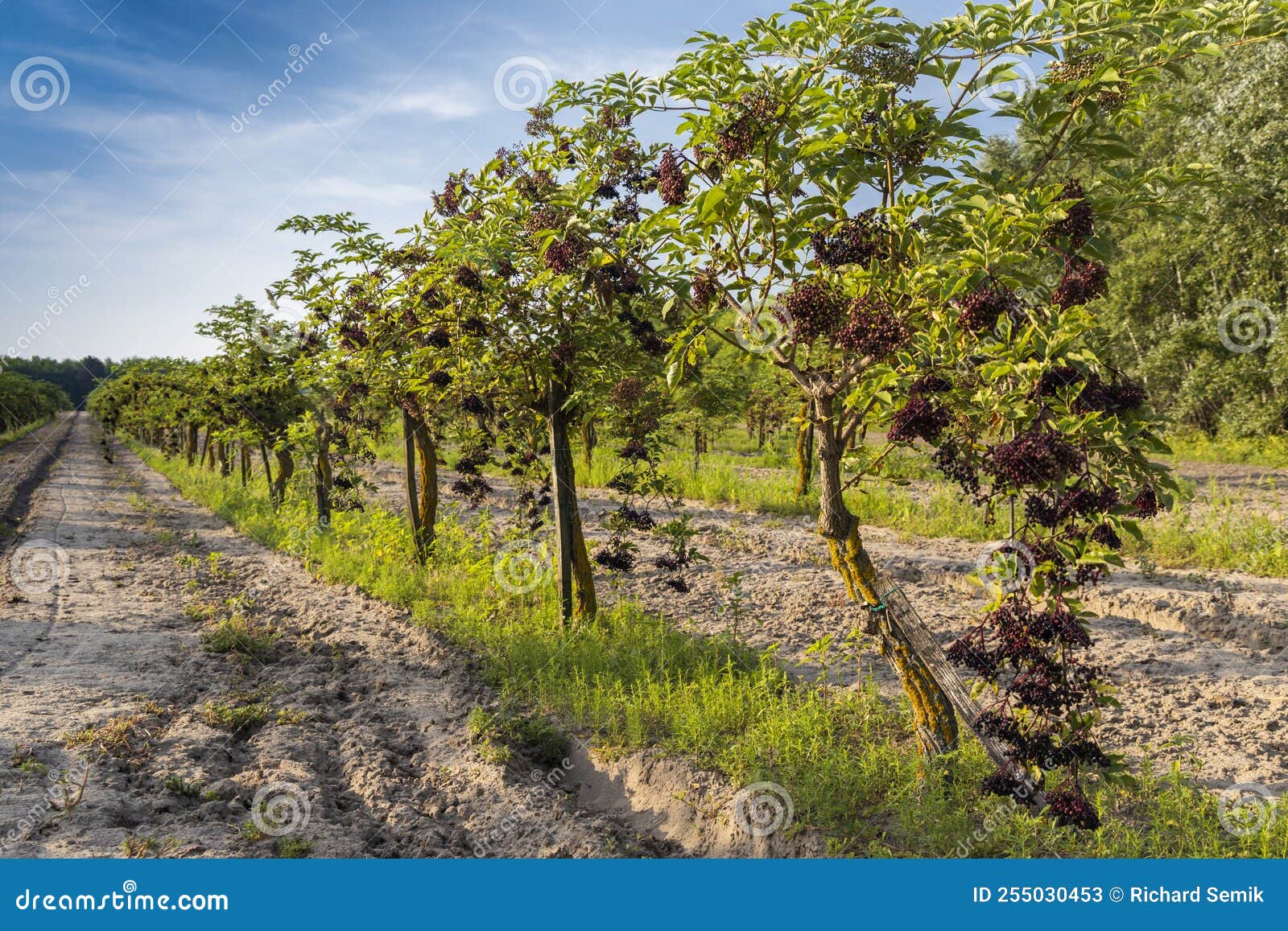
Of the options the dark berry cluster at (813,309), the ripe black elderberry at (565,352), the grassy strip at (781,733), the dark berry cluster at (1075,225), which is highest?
the dark berry cluster at (1075,225)

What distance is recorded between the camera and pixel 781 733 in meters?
4.21

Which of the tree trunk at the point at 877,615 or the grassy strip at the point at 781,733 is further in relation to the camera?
the tree trunk at the point at 877,615

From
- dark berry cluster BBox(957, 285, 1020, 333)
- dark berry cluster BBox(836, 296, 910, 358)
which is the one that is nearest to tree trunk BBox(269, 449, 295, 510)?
dark berry cluster BBox(836, 296, 910, 358)

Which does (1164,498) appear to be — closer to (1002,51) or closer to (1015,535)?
(1015,535)

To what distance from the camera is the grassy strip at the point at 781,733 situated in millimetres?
3385

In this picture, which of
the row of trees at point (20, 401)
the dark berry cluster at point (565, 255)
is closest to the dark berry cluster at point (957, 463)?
the dark berry cluster at point (565, 255)

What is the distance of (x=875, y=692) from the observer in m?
4.95

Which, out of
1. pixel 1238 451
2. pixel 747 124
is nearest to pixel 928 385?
pixel 747 124

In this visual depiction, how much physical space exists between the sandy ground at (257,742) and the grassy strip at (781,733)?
453mm

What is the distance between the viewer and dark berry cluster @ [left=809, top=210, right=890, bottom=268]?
3.14 m

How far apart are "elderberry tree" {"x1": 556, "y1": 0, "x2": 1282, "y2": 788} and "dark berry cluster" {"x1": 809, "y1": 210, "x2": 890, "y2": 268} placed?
14 millimetres

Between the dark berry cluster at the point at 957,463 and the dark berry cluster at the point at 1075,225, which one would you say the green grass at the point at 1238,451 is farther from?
the dark berry cluster at the point at 957,463

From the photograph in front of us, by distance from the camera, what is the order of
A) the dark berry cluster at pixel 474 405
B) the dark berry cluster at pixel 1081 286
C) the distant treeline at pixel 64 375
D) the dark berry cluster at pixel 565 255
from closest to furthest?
1. the dark berry cluster at pixel 1081 286
2. the dark berry cluster at pixel 565 255
3. the dark berry cluster at pixel 474 405
4. the distant treeline at pixel 64 375

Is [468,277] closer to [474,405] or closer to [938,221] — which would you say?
[474,405]
